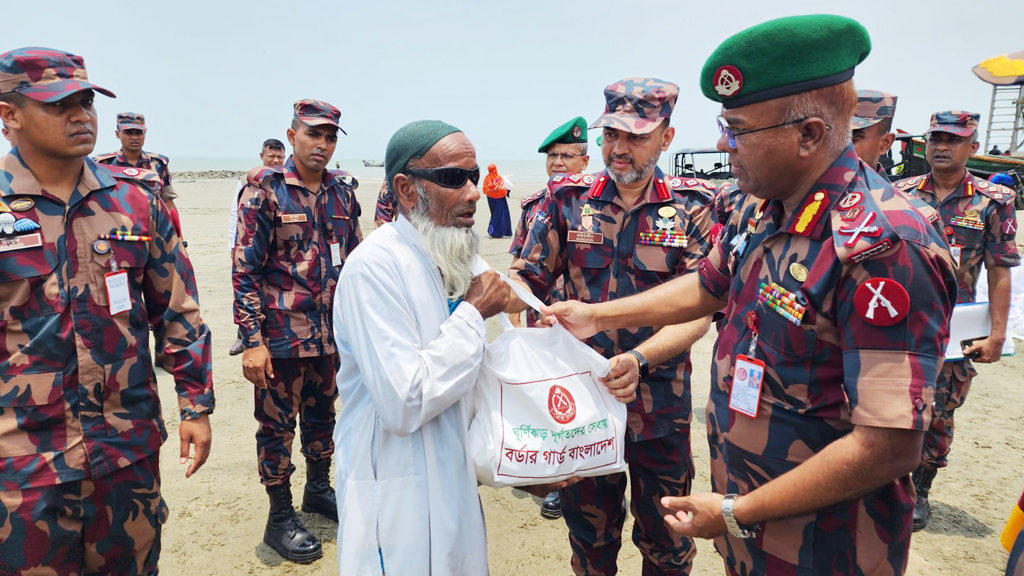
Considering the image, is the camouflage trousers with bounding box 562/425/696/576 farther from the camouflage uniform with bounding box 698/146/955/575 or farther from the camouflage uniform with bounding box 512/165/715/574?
the camouflage uniform with bounding box 698/146/955/575

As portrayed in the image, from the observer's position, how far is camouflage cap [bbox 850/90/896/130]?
3512 mm

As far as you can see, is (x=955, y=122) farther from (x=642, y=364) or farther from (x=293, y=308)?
(x=293, y=308)

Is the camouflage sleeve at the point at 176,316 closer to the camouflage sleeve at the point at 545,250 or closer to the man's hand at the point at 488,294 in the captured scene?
the man's hand at the point at 488,294

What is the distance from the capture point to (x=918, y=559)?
357 centimetres

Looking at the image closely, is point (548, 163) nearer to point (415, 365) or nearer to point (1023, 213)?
point (415, 365)

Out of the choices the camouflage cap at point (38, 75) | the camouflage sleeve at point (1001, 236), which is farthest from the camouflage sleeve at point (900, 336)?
the camouflage sleeve at point (1001, 236)

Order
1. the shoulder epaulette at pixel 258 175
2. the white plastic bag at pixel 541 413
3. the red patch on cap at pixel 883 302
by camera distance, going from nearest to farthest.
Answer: the red patch on cap at pixel 883 302, the white plastic bag at pixel 541 413, the shoulder epaulette at pixel 258 175

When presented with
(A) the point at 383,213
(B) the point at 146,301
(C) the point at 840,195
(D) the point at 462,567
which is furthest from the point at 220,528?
(A) the point at 383,213

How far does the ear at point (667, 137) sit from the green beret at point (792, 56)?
1.50 m

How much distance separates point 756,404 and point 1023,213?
2365 cm

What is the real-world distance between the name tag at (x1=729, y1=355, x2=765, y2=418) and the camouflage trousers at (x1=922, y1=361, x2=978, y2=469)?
3.08m

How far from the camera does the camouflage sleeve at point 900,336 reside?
1.35m

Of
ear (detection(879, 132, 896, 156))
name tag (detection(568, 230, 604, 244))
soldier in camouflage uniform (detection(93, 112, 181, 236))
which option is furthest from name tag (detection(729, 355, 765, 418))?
soldier in camouflage uniform (detection(93, 112, 181, 236))

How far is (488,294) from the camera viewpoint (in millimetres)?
2100
